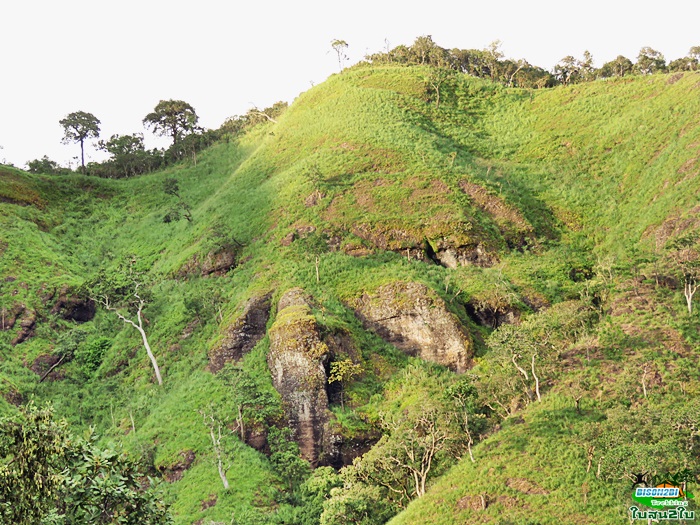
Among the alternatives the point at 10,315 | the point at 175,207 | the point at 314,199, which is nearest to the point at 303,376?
the point at 314,199

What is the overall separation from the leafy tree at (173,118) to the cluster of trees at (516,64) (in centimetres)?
3617

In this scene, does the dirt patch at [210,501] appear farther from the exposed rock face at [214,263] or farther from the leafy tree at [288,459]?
the exposed rock face at [214,263]

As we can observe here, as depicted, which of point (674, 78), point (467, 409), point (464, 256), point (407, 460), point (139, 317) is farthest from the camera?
point (674, 78)

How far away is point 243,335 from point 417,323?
15960 mm

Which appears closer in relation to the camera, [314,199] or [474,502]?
[474,502]

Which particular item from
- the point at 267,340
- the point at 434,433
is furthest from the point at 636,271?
the point at 267,340

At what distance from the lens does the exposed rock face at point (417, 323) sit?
58156 millimetres

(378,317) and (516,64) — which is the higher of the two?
(516,64)

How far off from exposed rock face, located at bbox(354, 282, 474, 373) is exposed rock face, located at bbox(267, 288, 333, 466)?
678cm

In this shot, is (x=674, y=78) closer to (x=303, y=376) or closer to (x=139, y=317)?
(x=303, y=376)

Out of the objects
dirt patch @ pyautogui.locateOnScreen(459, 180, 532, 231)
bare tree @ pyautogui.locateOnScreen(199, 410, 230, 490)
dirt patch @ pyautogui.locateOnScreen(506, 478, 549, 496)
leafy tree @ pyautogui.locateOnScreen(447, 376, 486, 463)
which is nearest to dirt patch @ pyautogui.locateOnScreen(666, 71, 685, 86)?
dirt patch @ pyautogui.locateOnScreen(459, 180, 532, 231)

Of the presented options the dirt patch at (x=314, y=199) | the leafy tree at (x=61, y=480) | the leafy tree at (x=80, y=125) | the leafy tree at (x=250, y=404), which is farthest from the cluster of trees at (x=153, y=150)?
the leafy tree at (x=61, y=480)

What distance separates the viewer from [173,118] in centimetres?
12875

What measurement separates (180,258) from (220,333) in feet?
65.9
